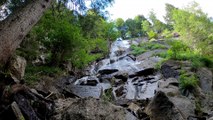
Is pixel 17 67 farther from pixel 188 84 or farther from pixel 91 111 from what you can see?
pixel 188 84

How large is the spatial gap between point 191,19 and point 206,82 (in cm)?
A: 1986

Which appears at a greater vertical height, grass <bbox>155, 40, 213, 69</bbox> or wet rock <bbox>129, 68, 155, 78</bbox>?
grass <bbox>155, 40, 213, 69</bbox>

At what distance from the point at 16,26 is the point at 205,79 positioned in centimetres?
706

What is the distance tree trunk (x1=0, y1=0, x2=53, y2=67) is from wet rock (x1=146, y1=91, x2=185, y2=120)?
387cm

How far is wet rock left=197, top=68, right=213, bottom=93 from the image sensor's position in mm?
8695

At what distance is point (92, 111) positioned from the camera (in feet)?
16.6

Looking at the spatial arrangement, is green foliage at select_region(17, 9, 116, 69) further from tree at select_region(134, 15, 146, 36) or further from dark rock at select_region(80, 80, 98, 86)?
tree at select_region(134, 15, 146, 36)

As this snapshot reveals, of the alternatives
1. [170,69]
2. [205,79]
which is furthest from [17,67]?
[170,69]

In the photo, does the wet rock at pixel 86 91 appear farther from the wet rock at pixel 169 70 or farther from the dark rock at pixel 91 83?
the wet rock at pixel 169 70

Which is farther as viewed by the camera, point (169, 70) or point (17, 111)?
point (169, 70)

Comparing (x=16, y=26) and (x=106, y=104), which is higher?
(x=16, y=26)

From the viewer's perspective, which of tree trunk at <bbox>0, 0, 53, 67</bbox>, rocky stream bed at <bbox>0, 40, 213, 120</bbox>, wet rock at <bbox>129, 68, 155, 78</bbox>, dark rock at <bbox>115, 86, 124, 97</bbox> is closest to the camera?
rocky stream bed at <bbox>0, 40, 213, 120</bbox>

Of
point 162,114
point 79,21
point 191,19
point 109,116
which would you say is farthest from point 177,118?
point 191,19

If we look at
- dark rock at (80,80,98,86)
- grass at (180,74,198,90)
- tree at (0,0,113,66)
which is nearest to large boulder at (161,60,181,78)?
grass at (180,74,198,90)
